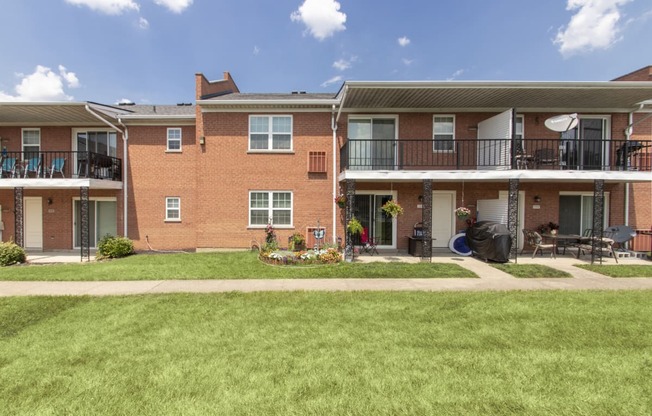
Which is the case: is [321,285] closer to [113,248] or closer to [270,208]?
[270,208]

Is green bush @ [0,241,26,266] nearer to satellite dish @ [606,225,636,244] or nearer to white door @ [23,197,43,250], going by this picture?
white door @ [23,197,43,250]

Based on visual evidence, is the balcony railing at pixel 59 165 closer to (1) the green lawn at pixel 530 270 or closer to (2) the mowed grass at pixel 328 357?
(2) the mowed grass at pixel 328 357

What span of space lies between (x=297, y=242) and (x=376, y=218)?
11.1 feet

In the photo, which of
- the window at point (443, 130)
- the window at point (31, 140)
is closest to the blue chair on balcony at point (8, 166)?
the window at point (31, 140)

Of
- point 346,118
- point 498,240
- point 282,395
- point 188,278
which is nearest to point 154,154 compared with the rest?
point 188,278

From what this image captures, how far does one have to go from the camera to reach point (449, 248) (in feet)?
39.9

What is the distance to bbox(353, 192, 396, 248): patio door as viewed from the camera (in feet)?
40.5

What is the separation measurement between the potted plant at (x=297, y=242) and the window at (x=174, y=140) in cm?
633

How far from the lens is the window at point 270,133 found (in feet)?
40.0

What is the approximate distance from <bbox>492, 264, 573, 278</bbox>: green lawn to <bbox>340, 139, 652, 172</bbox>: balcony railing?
13.1ft

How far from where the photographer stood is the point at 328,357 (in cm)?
376

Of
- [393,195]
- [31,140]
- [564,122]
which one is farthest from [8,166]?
[564,122]

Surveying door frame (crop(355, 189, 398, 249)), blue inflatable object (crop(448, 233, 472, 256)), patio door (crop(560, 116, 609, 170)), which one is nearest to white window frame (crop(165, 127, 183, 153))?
door frame (crop(355, 189, 398, 249))

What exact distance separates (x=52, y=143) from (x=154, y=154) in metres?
4.54
